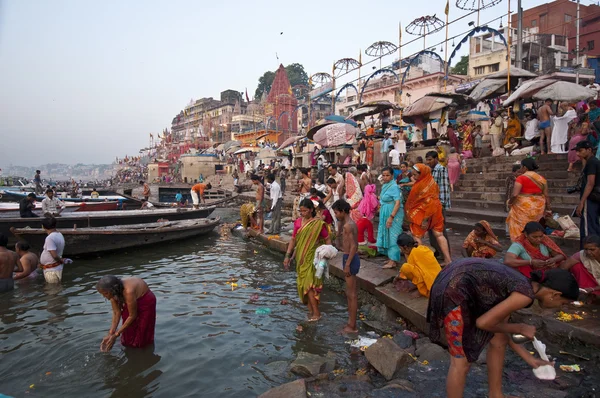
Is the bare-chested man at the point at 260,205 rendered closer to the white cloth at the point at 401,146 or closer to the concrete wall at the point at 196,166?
the white cloth at the point at 401,146

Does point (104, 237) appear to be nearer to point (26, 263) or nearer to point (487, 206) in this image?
point (26, 263)

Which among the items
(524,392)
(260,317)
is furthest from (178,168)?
(524,392)

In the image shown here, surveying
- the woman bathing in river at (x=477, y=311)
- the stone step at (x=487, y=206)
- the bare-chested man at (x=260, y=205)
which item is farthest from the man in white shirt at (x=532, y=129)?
the woman bathing in river at (x=477, y=311)

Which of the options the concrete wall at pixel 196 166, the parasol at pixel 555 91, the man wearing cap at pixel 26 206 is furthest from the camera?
the concrete wall at pixel 196 166

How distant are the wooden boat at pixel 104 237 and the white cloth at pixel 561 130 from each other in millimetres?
10479

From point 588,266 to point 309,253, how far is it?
320 centimetres

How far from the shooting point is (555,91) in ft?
31.9

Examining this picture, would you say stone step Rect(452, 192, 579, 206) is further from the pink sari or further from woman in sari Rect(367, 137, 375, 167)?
woman in sari Rect(367, 137, 375, 167)

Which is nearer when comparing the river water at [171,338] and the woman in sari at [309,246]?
the river water at [171,338]

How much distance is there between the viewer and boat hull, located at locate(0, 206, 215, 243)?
32.1 ft

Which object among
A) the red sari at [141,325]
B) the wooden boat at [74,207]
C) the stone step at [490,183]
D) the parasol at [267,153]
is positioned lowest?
the red sari at [141,325]

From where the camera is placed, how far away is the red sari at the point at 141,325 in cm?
417

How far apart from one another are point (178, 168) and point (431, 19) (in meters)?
37.1

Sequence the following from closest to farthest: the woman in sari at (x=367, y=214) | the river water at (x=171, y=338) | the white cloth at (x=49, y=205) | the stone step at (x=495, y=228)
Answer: the river water at (x=171, y=338) → the stone step at (x=495, y=228) → the woman in sari at (x=367, y=214) → the white cloth at (x=49, y=205)
